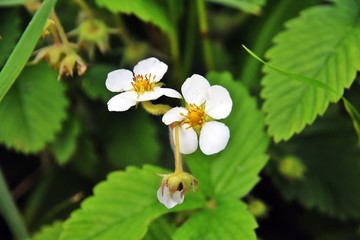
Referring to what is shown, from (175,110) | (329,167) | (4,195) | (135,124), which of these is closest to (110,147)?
(135,124)

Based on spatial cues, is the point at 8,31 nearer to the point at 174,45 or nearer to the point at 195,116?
the point at 174,45

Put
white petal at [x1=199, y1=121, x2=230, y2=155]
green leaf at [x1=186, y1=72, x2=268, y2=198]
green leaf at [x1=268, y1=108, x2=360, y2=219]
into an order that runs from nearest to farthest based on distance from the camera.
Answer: white petal at [x1=199, y1=121, x2=230, y2=155], green leaf at [x1=186, y1=72, x2=268, y2=198], green leaf at [x1=268, y1=108, x2=360, y2=219]

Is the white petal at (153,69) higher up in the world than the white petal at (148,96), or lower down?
higher up

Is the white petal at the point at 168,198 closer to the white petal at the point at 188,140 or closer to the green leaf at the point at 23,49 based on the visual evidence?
the white petal at the point at 188,140

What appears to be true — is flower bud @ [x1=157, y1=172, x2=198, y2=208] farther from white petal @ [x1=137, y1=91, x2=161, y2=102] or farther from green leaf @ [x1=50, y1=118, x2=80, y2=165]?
green leaf @ [x1=50, y1=118, x2=80, y2=165]

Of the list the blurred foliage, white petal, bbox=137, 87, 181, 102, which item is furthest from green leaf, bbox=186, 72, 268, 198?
white petal, bbox=137, 87, 181, 102

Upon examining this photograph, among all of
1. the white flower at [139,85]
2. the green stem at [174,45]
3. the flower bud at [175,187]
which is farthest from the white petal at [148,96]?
the green stem at [174,45]

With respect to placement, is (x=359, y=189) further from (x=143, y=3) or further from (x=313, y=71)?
(x=143, y=3)
